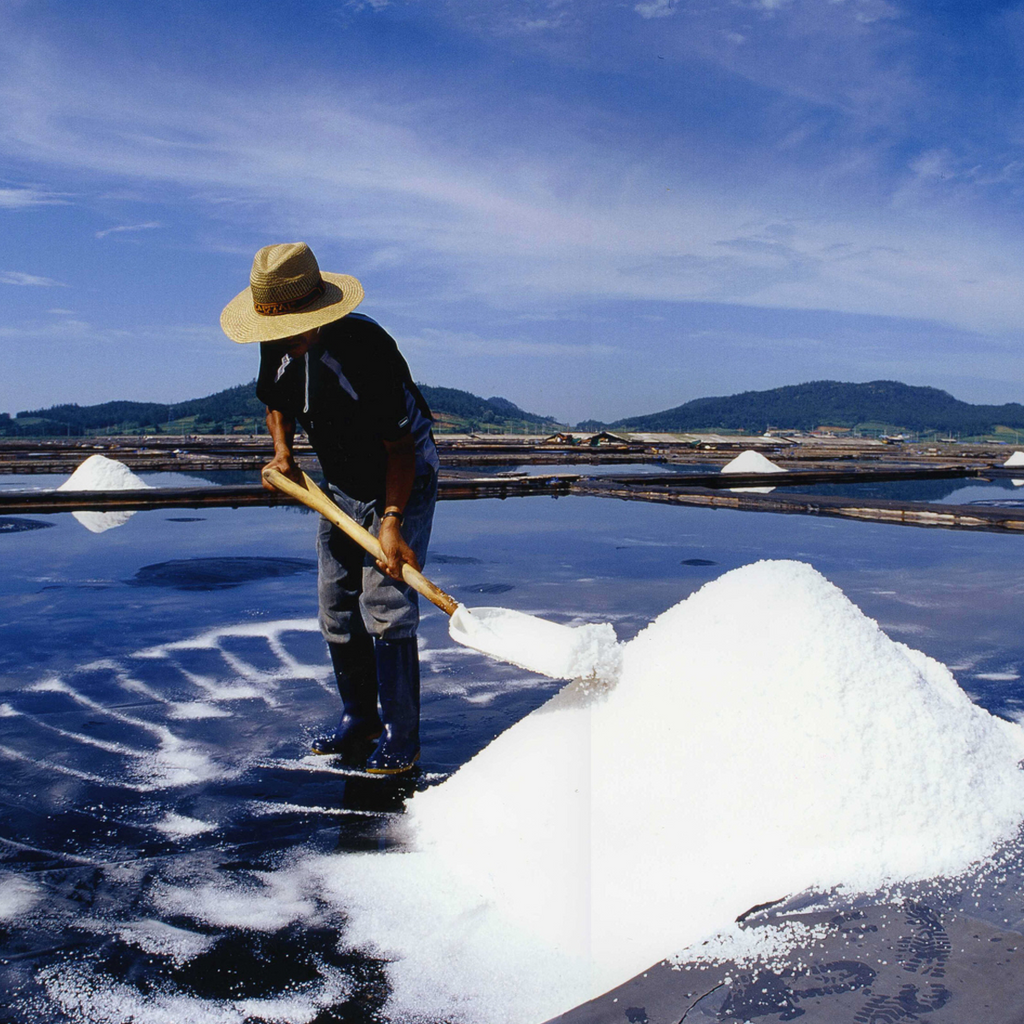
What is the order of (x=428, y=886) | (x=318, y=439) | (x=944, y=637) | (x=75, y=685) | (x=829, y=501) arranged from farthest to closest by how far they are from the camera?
(x=829, y=501), (x=944, y=637), (x=75, y=685), (x=318, y=439), (x=428, y=886)

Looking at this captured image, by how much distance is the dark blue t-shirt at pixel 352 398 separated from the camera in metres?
1.71

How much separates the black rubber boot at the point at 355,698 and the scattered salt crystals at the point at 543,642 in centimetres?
26

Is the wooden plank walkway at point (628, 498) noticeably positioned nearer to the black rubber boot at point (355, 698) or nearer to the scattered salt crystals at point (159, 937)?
the black rubber boot at point (355, 698)

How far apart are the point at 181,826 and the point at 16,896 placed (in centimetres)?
29

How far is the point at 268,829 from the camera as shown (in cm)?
149

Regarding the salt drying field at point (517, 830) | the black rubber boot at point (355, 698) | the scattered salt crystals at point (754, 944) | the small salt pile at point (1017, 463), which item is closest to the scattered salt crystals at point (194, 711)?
the salt drying field at point (517, 830)

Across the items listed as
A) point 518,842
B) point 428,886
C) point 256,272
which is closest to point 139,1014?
point 428,886

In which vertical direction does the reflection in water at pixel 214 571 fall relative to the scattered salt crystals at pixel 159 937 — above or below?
above

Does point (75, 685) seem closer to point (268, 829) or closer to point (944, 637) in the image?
point (268, 829)

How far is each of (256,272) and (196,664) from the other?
1.33 m

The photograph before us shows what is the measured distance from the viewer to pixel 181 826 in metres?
1.51

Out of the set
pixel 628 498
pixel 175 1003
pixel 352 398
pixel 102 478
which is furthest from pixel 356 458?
pixel 102 478

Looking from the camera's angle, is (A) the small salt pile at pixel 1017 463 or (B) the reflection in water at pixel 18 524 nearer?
(B) the reflection in water at pixel 18 524

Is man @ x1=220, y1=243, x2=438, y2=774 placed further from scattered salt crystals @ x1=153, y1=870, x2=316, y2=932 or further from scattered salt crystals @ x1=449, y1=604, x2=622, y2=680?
scattered salt crystals @ x1=153, y1=870, x2=316, y2=932
